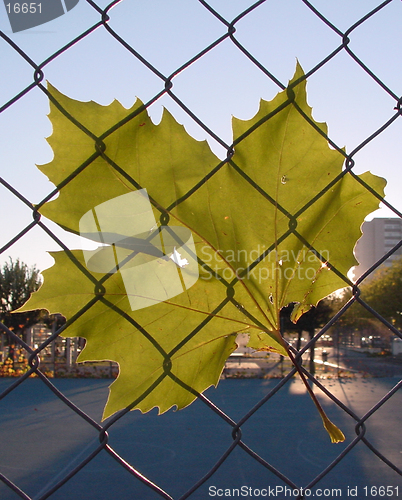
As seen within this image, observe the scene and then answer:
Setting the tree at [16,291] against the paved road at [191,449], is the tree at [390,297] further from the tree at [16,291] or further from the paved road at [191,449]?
the tree at [16,291]

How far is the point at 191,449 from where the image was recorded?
1018cm

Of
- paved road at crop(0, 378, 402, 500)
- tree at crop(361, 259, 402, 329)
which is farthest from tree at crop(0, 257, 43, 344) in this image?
tree at crop(361, 259, 402, 329)

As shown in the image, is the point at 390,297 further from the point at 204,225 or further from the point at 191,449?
the point at 204,225

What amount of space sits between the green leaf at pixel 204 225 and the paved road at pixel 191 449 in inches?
212

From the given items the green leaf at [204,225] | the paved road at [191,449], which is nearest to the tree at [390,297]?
the paved road at [191,449]

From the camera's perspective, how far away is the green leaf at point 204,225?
655 mm

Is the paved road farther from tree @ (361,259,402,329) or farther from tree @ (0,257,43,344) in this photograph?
tree @ (361,259,402,329)

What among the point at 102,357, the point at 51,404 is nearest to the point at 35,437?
the point at 51,404

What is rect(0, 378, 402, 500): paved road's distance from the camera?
308 inches

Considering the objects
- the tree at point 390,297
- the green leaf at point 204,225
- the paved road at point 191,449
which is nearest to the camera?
the green leaf at point 204,225

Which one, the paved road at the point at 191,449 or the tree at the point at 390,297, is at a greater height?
the tree at the point at 390,297

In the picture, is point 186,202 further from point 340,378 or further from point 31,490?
point 340,378

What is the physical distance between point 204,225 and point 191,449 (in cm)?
1066

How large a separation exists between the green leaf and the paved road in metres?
5.39
